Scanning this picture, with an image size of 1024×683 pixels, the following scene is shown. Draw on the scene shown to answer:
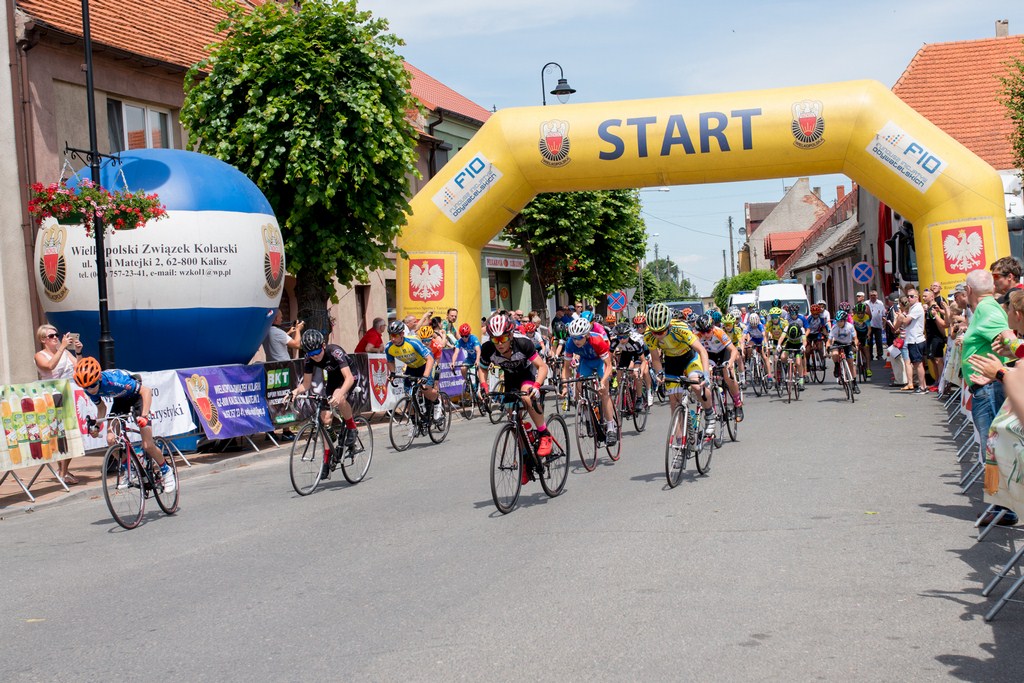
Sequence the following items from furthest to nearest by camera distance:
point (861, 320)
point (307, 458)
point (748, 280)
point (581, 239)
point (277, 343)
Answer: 1. point (748, 280)
2. point (581, 239)
3. point (861, 320)
4. point (277, 343)
5. point (307, 458)

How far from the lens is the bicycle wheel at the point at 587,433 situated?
11383 mm

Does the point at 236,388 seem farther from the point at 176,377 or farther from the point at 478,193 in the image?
the point at 478,193

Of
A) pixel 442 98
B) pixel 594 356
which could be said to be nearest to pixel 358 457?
pixel 594 356

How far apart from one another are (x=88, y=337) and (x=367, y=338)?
5.47 meters

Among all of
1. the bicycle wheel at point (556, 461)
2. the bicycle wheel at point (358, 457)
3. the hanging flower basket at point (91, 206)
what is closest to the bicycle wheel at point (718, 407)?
the bicycle wheel at point (556, 461)

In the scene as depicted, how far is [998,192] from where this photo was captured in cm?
1891

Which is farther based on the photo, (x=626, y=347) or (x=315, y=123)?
(x=315, y=123)

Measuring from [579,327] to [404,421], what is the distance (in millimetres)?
3816

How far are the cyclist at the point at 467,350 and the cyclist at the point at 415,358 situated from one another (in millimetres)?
4250

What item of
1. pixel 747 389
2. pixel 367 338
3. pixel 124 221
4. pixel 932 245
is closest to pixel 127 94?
pixel 367 338

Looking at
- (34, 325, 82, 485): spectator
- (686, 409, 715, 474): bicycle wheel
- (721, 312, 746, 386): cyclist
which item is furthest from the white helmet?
(721, 312, 746, 386): cyclist

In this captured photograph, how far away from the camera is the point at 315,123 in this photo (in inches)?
728

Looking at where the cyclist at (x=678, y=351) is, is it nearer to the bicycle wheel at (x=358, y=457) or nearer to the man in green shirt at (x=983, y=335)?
the man in green shirt at (x=983, y=335)

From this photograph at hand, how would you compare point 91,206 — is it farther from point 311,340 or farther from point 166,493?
point 166,493
